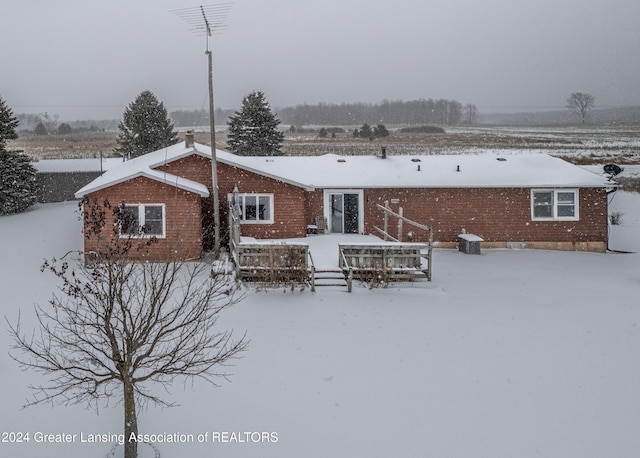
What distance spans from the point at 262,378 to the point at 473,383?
3.95m

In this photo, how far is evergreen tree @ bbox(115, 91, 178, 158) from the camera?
46781 millimetres

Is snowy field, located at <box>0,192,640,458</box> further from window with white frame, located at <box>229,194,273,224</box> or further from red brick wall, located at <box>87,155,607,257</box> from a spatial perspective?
red brick wall, located at <box>87,155,607,257</box>

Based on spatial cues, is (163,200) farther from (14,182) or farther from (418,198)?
(14,182)

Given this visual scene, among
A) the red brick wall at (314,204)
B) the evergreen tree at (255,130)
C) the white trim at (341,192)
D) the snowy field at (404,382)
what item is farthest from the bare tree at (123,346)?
the evergreen tree at (255,130)

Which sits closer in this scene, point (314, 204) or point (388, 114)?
point (314, 204)

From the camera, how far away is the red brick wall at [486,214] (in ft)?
79.0

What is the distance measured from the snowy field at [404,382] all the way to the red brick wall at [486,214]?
7179 mm

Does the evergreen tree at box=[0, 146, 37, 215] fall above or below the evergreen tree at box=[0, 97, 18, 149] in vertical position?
below

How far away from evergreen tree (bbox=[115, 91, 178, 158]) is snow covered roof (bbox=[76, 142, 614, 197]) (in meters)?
22.8

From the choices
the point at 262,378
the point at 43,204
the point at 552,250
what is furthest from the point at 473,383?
the point at 43,204

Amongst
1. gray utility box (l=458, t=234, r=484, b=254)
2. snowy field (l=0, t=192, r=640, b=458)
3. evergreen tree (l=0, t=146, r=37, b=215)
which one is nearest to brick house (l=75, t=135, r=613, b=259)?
gray utility box (l=458, t=234, r=484, b=254)

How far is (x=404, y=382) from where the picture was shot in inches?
396

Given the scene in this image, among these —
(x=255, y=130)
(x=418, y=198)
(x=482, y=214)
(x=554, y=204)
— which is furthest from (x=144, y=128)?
(x=554, y=204)

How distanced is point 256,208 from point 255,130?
24.9 m
